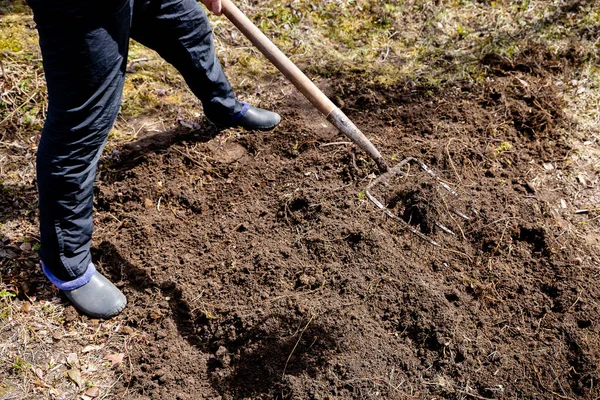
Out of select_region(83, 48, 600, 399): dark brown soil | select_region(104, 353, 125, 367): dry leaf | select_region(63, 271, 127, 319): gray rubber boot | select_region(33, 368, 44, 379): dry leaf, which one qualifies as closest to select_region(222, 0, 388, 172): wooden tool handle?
select_region(83, 48, 600, 399): dark brown soil

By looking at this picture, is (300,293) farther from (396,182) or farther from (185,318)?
(396,182)

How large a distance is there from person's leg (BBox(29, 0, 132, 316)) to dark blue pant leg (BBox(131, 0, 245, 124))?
0.57 m

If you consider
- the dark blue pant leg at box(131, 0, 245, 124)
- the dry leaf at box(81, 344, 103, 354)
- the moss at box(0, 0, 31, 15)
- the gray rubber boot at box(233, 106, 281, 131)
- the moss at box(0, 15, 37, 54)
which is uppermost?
the dark blue pant leg at box(131, 0, 245, 124)

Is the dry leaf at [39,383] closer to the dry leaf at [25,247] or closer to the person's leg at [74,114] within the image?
the person's leg at [74,114]

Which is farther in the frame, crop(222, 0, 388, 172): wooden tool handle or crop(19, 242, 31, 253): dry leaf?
crop(19, 242, 31, 253): dry leaf

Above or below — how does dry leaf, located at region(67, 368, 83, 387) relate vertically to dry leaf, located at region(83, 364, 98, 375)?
below

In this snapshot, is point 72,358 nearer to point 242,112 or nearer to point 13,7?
point 242,112

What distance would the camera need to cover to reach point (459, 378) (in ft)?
8.23

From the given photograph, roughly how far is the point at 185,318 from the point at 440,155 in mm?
1770

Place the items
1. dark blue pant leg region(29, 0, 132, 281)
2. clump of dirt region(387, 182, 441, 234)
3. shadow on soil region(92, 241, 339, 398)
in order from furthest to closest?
clump of dirt region(387, 182, 441, 234) → shadow on soil region(92, 241, 339, 398) → dark blue pant leg region(29, 0, 132, 281)

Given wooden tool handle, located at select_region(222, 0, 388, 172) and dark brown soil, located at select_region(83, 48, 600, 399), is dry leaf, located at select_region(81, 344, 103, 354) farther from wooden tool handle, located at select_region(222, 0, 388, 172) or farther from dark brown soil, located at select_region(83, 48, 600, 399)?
wooden tool handle, located at select_region(222, 0, 388, 172)

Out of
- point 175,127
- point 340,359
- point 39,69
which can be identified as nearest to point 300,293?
point 340,359

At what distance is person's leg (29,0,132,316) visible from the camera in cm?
212

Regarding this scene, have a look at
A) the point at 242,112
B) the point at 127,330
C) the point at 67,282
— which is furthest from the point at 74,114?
the point at 242,112
